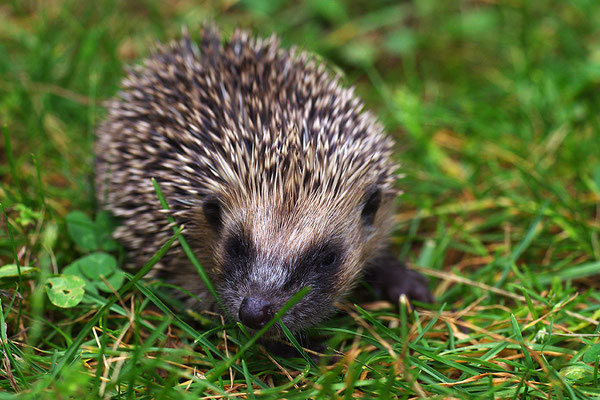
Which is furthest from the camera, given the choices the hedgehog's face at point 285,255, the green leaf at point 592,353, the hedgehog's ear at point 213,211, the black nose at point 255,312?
the hedgehog's ear at point 213,211

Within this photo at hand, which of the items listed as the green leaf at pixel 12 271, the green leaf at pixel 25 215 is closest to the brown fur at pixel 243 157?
the green leaf at pixel 25 215

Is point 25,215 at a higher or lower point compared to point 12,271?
higher

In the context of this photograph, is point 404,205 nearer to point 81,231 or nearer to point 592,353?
point 592,353

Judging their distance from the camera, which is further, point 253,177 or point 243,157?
point 243,157

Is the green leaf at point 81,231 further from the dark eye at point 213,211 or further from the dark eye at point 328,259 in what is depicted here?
the dark eye at point 328,259

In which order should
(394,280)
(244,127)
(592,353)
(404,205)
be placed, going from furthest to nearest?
1. (404,205)
2. (394,280)
3. (244,127)
4. (592,353)

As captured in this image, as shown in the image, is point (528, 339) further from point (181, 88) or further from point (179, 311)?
point (181, 88)

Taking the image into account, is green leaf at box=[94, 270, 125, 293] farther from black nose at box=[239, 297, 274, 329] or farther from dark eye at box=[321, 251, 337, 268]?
dark eye at box=[321, 251, 337, 268]

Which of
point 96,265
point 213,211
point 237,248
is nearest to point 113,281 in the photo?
point 96,265
